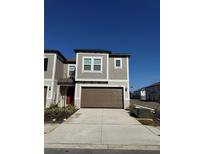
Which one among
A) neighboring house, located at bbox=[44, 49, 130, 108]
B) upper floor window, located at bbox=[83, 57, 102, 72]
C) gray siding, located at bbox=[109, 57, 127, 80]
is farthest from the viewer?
gray siding, located at bbox=[109, 57, 127, 80]

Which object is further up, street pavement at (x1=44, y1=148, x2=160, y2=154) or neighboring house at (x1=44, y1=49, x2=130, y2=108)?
neighboring house at (x1=44, y1=49, x2=130, y2=108)

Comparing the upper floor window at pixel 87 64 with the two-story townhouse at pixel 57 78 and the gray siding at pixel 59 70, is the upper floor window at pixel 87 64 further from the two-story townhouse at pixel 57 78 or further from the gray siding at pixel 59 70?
the gray siding at pixel 59 70

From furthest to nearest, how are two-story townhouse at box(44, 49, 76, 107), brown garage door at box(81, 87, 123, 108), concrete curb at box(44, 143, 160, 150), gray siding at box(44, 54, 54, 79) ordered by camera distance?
brown garage door at box(81, 87, 123, 108)
gray siding at box(44, 54, 54, 79)
two-story townhouse at box(44, 49, 76, 107)
concrete curb at box(44, 143, 160, 150)

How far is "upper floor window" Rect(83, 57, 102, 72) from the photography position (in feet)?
55.1

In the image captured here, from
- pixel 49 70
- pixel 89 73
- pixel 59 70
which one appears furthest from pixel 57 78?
pixel 89 73

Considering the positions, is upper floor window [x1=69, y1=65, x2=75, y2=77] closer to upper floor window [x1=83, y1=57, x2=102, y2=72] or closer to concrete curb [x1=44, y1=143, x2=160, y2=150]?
upper floor window [x1=83, y1=57, x2=102, y2=72]

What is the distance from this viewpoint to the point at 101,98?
16.7 m

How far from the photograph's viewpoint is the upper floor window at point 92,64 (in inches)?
661

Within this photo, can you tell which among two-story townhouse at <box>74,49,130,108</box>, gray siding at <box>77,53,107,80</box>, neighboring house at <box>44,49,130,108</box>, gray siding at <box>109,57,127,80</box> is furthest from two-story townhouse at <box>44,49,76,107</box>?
gray siding at <box>109,57,127,80</box>
